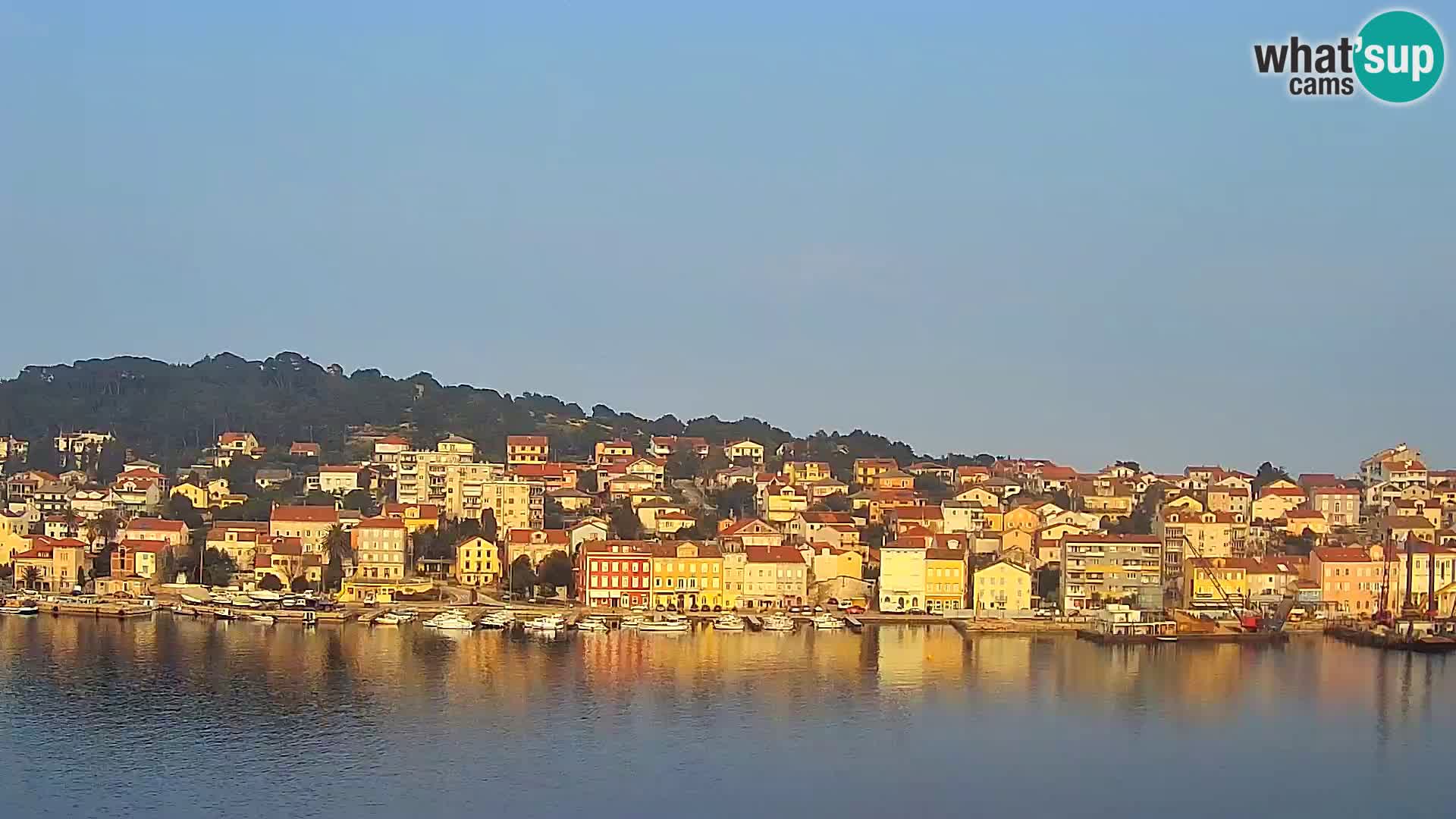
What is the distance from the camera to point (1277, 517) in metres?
24.9

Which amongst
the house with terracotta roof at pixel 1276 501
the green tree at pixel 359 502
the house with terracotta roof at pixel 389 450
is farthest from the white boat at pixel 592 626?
the house with terracotta roof at pixel 1276 501

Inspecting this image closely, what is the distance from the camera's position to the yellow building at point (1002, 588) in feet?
61.0

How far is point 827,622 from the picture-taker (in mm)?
17609

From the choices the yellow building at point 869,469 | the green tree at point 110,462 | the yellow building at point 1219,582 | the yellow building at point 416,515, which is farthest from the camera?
the green tree at point 110,462

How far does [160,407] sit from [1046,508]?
22.2m

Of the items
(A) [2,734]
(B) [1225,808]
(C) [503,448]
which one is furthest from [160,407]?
(B) [1225,808]

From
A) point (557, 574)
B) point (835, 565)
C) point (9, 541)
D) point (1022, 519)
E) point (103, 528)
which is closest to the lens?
point (557, 574)

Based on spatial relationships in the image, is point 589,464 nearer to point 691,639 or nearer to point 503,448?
point 503,448

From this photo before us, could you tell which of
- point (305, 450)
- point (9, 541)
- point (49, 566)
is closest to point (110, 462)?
point (305, 450)

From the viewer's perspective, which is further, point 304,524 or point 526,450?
point 526,450

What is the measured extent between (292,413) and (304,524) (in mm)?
15667

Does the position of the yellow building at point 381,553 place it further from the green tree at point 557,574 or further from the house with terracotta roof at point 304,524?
the green tree at point 557,574

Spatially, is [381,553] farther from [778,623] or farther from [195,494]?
[195,494]

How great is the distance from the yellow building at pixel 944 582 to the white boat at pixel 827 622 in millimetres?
1347
